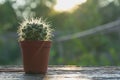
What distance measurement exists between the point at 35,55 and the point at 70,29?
1010 centimetres

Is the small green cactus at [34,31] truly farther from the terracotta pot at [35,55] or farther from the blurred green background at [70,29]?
the blurred green background at [70,29]

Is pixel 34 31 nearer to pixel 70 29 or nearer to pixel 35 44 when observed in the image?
pixel 35 44

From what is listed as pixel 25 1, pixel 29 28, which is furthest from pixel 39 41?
pixel 25 1

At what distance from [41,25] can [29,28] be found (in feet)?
0.31

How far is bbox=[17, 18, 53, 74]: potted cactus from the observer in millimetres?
2896

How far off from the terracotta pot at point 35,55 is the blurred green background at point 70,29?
6.61 metres

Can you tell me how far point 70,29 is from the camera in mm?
12992

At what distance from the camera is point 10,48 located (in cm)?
1295

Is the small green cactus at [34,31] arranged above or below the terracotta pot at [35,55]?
above

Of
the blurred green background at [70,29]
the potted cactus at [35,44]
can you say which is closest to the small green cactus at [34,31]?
the potted cactus at [35,44]

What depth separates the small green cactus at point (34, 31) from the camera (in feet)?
9.48

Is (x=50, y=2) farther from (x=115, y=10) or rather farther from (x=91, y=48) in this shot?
(x=91, y=48)

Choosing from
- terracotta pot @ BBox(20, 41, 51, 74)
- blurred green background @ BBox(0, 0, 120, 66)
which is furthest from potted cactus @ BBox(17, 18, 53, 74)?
blurred green background @ BBox(0, 0, 120, 66)

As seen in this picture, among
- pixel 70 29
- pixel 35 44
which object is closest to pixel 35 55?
pixel 35 44
